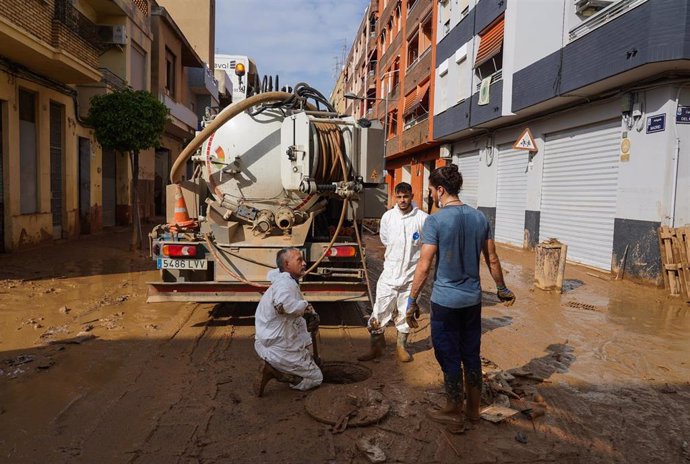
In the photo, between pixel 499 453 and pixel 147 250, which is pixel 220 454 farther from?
pixel 147 250

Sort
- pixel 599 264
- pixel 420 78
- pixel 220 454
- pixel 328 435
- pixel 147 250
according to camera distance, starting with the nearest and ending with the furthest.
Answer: pixel 220 454 → pixel 328 435 → pixel 599 264 → pixel 147 250 → pixel 420 78

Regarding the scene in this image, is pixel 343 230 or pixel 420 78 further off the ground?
pixel 420 78

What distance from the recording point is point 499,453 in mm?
3184

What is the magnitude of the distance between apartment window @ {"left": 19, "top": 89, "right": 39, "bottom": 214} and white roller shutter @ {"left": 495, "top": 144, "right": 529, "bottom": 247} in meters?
12.6

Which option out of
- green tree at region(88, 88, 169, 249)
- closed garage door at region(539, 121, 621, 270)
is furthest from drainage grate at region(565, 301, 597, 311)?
green tree at region(88, 88, 169, 249)

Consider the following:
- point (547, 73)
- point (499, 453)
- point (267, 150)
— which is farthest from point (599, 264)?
point (499, 453)

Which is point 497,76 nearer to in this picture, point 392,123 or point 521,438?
point 521,438

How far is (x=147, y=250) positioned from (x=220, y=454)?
9.94 meters

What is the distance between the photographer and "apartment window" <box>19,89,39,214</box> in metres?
11.3

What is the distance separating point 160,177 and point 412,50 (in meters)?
15.2

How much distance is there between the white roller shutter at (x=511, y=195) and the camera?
14664mm

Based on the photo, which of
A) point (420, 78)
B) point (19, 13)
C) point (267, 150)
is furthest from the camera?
point (420, 78)

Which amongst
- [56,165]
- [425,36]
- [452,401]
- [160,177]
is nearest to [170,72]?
[160,177]

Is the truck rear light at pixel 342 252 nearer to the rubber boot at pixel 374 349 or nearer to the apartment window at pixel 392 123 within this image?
the rubber boot at pixel 374 349
